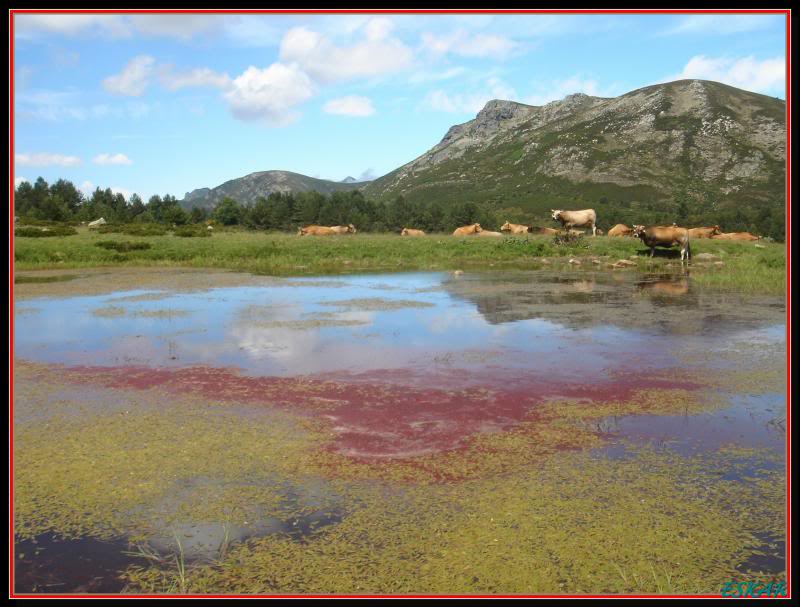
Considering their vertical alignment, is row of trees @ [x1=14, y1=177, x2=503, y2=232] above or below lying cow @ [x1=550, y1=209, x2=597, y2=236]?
above

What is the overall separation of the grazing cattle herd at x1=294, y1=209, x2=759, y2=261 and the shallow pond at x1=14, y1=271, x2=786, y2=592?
48.9 ft

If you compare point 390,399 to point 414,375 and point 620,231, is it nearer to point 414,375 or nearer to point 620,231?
point 414,375

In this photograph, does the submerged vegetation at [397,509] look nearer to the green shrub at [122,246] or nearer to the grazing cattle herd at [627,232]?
the grazing cattle herd at [627,232]

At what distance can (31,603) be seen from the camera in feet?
14.4

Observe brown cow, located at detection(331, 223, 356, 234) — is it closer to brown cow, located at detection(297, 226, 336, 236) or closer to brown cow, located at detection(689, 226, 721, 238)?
brown cow, located at detection(297, 226, 336, 236)

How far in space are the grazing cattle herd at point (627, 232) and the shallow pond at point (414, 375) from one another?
14915mm

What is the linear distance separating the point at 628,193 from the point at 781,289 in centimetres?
13824

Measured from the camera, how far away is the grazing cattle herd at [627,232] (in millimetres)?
35625

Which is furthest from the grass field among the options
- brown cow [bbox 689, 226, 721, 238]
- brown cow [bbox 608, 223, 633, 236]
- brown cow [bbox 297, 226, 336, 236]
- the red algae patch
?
the red algae patch

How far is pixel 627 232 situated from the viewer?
49.7 m

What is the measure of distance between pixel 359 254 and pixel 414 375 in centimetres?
2874

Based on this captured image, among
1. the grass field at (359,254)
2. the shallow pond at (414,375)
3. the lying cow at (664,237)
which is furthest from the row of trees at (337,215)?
the shallow pond at (414,375)

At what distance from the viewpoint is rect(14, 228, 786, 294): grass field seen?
34.3 metres

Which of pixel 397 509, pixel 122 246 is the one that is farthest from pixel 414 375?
pixel 122 246
